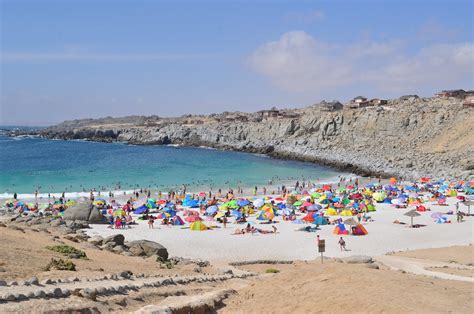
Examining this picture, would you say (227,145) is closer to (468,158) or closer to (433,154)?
(433,154)

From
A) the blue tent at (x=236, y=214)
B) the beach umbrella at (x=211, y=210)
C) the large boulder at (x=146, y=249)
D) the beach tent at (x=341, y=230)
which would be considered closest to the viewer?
the large boulder at (x=146, y=249)

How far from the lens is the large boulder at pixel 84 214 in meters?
30.7

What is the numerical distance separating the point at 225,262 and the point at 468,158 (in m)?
45.9

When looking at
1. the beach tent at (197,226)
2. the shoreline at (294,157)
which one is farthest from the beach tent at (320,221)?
the shoreline at (294,157)

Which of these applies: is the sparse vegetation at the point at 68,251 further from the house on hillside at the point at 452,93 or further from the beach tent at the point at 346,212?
the house on hillside at the point at 452,93

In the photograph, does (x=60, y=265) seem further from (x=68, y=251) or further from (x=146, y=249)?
(x=146, y=249)

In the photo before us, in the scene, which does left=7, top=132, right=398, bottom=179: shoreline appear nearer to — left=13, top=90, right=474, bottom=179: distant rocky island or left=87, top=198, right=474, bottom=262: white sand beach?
left=13, top=90, right=474, bottom=179: distant rocky island

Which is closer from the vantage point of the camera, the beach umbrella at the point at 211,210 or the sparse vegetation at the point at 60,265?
the sparse vegetation at the point at 60,265

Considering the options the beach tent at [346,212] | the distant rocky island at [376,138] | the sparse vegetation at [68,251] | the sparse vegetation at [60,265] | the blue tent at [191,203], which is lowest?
the blue tent at [191,203]

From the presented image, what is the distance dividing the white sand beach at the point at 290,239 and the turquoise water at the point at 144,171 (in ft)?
73.7

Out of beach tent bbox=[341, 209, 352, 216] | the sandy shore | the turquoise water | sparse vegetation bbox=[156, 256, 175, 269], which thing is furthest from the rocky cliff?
the sandy shore

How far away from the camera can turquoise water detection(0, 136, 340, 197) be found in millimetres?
53625

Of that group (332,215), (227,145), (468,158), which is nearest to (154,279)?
(332,215)

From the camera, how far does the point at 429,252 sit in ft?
76.5
